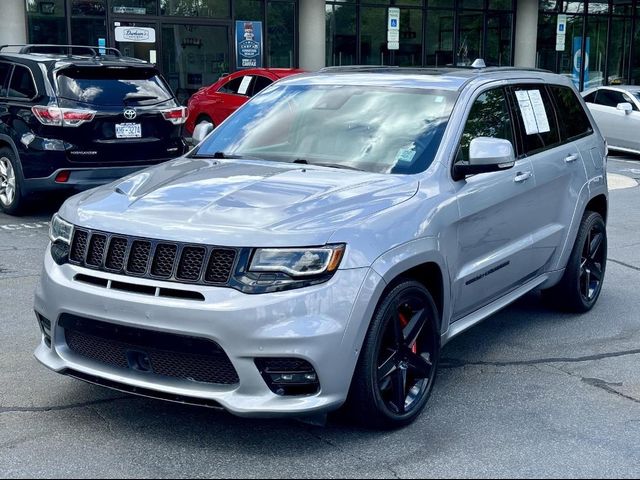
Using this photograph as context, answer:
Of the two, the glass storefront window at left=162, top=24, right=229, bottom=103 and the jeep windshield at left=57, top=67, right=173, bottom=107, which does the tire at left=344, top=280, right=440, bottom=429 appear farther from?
the glass storefront window at left=162, top=24, right=229, bottom=103

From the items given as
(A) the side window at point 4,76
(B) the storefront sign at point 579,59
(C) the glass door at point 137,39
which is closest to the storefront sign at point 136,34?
(C) the glass door at point 137,39

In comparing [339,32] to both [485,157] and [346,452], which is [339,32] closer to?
[485,157]

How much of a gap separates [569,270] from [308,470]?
3180mm

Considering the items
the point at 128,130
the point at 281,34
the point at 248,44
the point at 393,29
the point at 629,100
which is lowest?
the point at 629,100

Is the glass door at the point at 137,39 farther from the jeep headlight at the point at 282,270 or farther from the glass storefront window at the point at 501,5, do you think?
the jeep headlight at the point at 282,270

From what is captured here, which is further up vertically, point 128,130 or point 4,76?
point 4,76

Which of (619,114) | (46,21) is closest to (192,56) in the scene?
(46,21)

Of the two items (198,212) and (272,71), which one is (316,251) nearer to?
(198,212)

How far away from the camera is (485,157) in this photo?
4.90 metres

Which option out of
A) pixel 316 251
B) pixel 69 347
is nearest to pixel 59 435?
pixel 69 347

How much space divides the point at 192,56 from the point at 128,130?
448 inches

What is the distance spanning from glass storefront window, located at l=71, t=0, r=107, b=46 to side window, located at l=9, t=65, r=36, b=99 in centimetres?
948

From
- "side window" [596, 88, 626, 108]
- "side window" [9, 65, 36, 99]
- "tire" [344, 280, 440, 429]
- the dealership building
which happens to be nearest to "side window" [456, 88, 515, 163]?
"tire" [344, 280, 440, 429]

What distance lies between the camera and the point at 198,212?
13.9 ft
